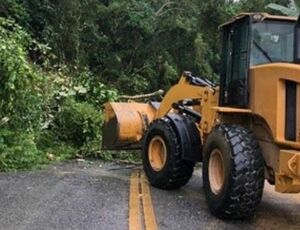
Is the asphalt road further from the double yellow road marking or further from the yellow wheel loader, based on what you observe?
the yellow wheel loader

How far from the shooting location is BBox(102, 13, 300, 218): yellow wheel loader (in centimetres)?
676

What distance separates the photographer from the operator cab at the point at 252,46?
7.60 meters

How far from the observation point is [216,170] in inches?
303

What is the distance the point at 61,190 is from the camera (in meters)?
8.55

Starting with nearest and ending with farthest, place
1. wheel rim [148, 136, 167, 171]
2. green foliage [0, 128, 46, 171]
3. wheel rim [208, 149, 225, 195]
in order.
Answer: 1. wheel rim [208, 149, 225, 195]
2. wheel rim [148, 136, 167, 171]
3. green foliage [0, 128, 46, 171]

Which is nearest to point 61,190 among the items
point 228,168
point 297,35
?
point 228,168

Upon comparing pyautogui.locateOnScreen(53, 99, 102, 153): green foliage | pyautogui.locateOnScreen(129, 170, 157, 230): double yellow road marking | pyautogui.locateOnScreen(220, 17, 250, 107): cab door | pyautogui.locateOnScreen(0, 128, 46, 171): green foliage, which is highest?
pyautogui.locateOnScreen(220, 17, 250, 107): cab door

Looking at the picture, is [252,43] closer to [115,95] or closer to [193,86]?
[193,86]

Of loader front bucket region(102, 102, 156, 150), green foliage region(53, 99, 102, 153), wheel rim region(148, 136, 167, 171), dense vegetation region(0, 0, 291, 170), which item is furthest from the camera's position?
green foliage region(53, 99, 102, 153)

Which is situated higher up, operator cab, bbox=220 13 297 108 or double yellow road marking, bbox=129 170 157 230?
operator cab, bbox=220 13 297 108

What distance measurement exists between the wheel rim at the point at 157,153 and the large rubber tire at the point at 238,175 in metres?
2.26

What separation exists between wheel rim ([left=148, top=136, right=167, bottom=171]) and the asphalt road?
53 cm

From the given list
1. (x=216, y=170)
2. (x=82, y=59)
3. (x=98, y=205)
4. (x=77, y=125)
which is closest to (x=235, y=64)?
(x=216, y=170)

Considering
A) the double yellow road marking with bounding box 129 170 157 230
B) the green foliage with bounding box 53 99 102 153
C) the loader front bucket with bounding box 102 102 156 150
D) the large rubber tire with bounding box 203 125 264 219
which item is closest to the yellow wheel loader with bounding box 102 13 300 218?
the large rubber tire with bounding box 203 125 264 219
